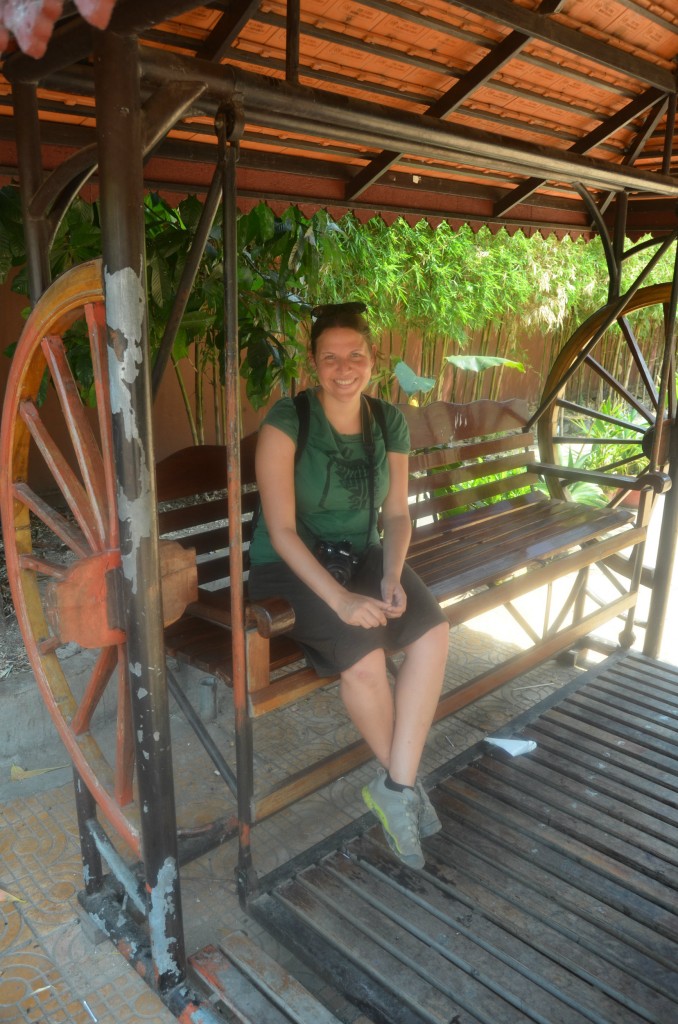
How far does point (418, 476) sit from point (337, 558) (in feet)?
5.67

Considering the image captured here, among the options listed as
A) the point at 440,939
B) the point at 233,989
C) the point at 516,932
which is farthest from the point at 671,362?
the point at 233,989

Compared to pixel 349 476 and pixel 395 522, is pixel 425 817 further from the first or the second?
pixel 349 476

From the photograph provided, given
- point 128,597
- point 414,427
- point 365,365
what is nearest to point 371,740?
point 128,597

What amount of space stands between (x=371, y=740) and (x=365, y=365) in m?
1.14

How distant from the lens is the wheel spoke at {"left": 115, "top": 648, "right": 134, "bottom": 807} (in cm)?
186

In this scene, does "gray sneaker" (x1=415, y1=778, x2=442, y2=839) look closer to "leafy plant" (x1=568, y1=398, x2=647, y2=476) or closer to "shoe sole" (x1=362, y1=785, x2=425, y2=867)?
"shoe sole" (x1=362, y1=785, x2=425, y2=867)

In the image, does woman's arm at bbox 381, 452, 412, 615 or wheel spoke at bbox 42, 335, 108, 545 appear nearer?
wheel spoke at bbox 42, 335, 108, 545

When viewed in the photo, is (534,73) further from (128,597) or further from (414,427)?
(128,597)

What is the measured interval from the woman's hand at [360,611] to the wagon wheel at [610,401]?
2.03 meters

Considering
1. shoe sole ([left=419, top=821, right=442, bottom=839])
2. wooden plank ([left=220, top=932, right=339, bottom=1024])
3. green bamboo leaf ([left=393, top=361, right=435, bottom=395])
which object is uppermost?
green bamboo leaf ([left=393, top=361, right=435, bottom=395])

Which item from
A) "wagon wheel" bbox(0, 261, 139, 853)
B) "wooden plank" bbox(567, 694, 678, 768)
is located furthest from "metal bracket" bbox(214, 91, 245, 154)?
"wooden plank" bbox(567, 694, 678, 768)

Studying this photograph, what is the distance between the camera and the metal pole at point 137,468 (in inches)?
54.4

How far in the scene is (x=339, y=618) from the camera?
2.20m

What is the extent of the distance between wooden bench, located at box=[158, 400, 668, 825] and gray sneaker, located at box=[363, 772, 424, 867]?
0.60ft
